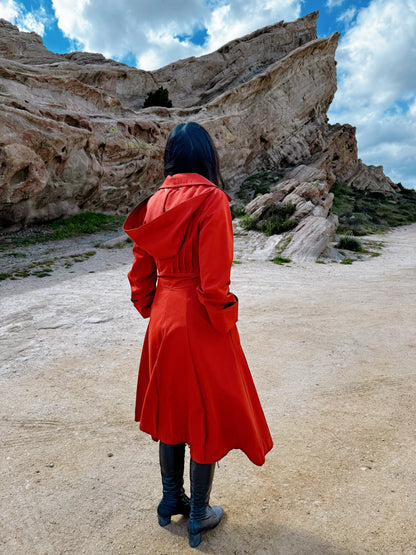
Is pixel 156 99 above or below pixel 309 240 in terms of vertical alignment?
above

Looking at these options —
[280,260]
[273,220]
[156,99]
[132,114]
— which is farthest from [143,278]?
[156,99]

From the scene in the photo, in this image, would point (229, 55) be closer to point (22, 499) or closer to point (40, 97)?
point (40, 97)

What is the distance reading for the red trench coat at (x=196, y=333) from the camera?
1.91 meters

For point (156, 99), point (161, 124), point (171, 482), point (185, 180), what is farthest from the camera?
point (156, 99)

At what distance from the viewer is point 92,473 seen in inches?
107

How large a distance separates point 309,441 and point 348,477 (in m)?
0.47

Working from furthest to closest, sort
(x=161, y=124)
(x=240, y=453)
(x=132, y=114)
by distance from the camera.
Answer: (x=161, y=124), (x=132, y=114), (x=240, y=453)

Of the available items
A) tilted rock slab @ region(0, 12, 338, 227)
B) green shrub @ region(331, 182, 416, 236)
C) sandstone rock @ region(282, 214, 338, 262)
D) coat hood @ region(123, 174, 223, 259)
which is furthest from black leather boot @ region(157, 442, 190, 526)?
green shrub @ region(331, 182, 416, 236)

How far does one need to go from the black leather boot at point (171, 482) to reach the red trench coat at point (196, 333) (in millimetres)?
139

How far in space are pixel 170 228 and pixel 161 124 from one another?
19349 millimetres

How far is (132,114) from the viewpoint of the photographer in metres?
19.1

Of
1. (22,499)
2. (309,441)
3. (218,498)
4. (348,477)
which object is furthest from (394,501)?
(22,499)

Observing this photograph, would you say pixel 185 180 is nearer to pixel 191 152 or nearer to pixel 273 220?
pixel 191 152

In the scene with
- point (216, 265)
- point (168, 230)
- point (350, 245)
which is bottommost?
point (350, 245)
